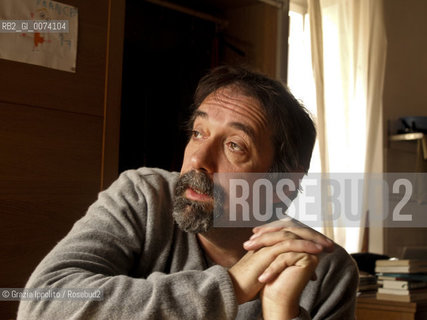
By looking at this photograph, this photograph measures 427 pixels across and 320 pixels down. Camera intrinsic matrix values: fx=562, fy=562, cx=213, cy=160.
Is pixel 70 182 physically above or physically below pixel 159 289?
above

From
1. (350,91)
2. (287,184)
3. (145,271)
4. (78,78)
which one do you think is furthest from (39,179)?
(350,91)

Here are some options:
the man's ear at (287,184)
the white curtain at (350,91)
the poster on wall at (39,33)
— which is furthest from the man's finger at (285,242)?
the white curtain at (350,91)

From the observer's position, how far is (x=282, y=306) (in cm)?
106

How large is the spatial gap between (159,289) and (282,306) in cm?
25

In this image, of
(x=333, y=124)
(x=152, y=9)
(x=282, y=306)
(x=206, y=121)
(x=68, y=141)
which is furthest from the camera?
(x=333, y=124)

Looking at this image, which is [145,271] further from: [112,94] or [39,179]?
[112,94]

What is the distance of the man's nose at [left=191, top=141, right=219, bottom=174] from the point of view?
123 cm

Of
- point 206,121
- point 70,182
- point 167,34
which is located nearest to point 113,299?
point 206,121

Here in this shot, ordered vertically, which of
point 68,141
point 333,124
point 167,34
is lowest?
point 68,141

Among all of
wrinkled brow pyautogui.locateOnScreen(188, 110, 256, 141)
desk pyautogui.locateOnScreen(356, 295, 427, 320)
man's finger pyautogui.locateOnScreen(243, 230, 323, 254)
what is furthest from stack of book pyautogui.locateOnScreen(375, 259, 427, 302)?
man's finger pyautogui.locateOnScreen(243, 230, 323, 254)

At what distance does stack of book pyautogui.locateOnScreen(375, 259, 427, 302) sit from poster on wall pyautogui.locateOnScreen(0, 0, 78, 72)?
1.53m

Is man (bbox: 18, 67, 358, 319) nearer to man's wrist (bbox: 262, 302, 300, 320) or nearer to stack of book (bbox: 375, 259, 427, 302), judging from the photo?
man's wrist (bbox: 262, 302, 300, 320)

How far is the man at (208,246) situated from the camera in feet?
3.17

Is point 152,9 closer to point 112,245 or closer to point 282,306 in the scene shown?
point 112,245
